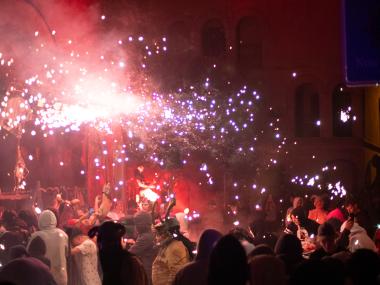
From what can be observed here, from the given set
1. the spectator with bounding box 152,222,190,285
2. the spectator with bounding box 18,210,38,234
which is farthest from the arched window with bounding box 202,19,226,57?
the spectator with bounding box 152,222,190,285

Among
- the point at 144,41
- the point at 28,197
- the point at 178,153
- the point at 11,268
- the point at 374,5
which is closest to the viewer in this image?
the point at 374,5

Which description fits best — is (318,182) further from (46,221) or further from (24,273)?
(24,273)

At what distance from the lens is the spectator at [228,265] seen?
536cm

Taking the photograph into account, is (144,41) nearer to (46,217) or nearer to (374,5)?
(46,217)

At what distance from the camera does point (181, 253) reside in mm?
8922

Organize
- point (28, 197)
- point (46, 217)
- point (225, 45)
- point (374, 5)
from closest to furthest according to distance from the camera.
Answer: point (374, 5)
point (46, 217)
point (28, 197)
point (225, 45)

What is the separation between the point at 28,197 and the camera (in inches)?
790

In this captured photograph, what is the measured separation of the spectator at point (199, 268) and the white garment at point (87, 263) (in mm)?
4155

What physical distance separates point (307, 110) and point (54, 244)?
19578 mm

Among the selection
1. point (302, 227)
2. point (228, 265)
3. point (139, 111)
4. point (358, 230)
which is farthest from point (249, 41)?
point (228, 265)

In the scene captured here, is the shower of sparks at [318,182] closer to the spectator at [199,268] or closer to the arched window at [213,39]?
the arched window at [213,39]

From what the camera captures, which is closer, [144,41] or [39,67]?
[39,67]

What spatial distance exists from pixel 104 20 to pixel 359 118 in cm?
1000

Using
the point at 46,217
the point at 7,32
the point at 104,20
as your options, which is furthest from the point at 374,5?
the point at 104,20
